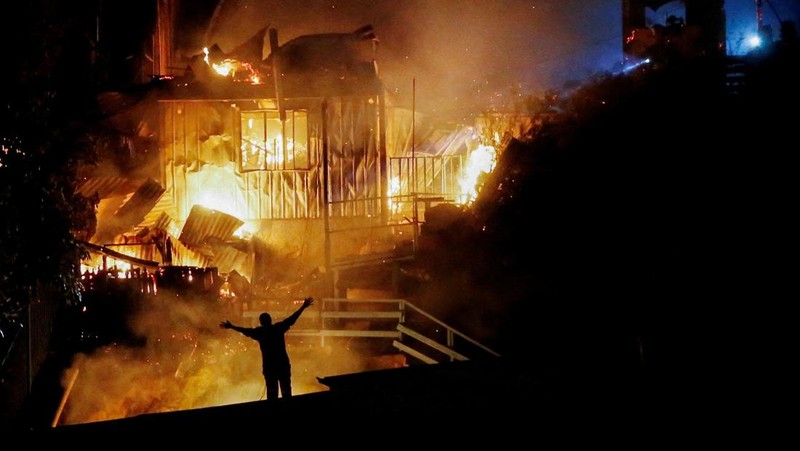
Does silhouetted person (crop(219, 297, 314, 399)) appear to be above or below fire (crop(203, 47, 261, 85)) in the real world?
below

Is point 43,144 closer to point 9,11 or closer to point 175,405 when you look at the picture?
point 9,11

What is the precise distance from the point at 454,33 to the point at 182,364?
18068 mm

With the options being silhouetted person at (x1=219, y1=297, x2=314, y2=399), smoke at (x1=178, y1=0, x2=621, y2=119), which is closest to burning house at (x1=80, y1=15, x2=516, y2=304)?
smoke at (x1=178, y1=0, x2=621, y2=119)

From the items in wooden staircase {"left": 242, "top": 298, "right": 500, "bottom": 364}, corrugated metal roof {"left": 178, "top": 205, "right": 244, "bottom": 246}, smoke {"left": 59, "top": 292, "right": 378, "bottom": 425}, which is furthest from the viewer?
corrugated metal roof {"left": 178, "top": 205, "right": 244, "bottom": 246}

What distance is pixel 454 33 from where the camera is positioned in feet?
92.0

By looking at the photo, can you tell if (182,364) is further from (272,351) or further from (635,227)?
(635,227)

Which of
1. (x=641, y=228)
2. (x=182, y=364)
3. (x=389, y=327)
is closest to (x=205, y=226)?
(x=182, y=364)

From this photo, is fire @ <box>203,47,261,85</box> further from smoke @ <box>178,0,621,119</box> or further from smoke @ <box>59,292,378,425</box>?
smoke @ <box>59,292,378,425</box>

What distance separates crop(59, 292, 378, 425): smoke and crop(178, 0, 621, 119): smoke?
12702 mm

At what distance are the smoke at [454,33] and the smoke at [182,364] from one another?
41.7 feet

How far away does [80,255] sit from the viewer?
390 inches

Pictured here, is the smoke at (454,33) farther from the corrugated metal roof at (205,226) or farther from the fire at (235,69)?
the corrugated metal roof at (205,226)

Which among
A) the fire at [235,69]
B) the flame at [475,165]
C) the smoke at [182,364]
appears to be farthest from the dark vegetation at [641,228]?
the fire at [235,69]

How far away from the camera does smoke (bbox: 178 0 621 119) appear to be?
2616 cm
